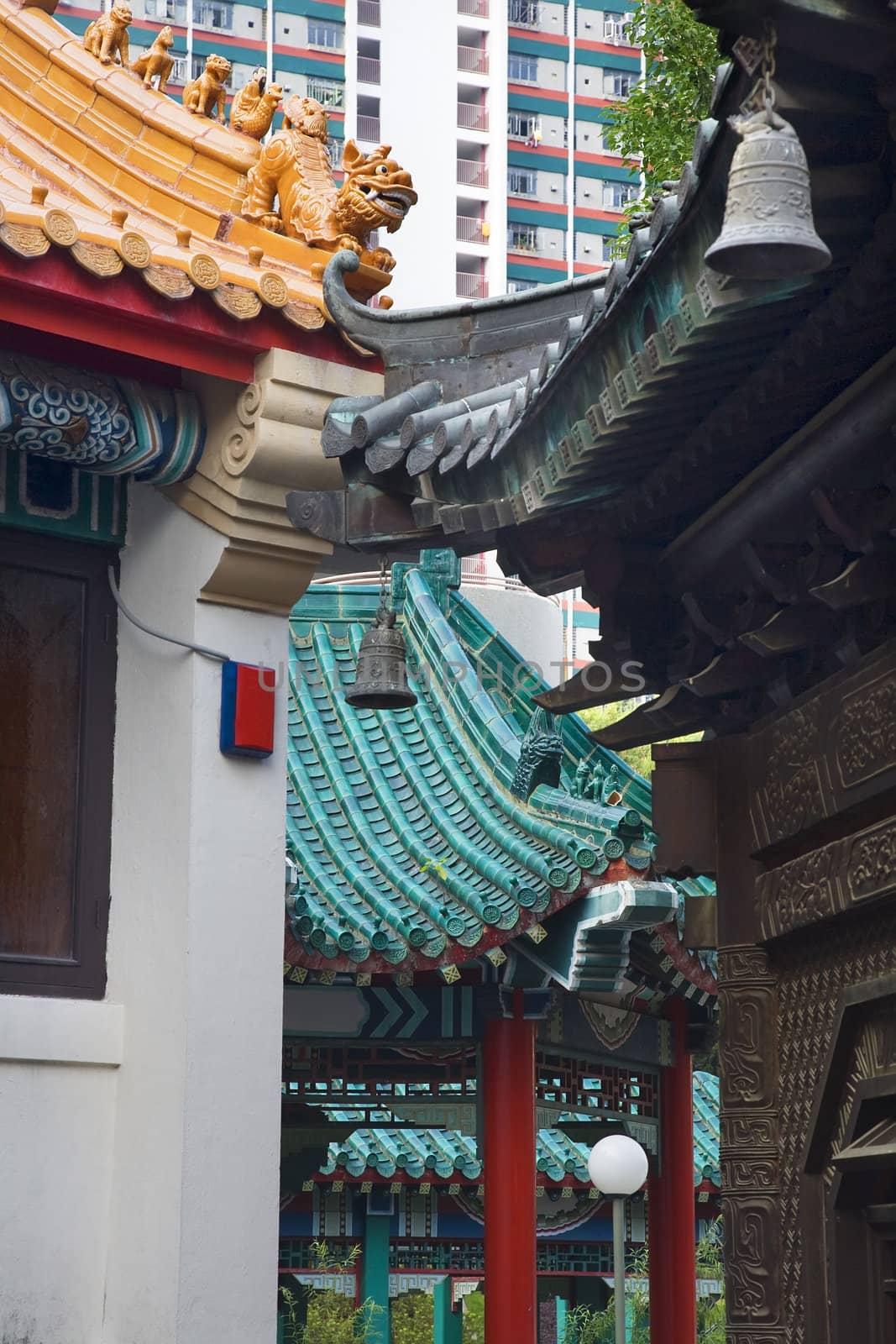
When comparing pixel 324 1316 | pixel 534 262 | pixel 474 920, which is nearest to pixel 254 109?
pixel 474 920

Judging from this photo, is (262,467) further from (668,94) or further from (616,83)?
(616,83)

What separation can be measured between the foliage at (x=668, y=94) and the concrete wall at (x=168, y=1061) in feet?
16.9

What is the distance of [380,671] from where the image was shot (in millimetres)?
6828

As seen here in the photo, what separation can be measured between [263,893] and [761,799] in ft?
9.56

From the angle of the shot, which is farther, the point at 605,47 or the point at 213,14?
the point at 605,47

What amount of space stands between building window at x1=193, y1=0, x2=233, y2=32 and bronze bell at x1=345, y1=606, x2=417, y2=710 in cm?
5111

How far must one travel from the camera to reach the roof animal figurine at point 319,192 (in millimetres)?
8664

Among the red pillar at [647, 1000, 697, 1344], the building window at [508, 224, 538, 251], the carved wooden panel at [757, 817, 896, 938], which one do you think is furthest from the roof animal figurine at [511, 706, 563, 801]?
the building window at [508, 224, 538, 251]

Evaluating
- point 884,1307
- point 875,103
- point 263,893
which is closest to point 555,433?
point 875,103

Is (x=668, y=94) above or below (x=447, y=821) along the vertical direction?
above

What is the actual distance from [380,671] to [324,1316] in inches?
546

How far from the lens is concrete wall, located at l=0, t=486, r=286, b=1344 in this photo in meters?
7.73

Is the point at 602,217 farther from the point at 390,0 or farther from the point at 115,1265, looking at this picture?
the point at 115,1265

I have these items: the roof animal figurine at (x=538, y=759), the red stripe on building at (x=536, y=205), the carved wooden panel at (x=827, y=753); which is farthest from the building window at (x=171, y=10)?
the carved wooden panel at (x=827, y=753)
